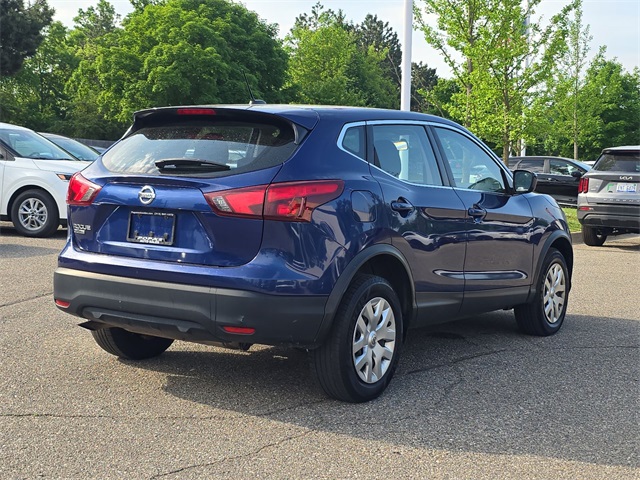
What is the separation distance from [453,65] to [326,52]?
44.6m

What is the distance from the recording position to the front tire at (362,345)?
15.1 ft

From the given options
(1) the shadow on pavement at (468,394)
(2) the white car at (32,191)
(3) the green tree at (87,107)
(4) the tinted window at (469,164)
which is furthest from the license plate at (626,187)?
(3) the green tree at (87,107)

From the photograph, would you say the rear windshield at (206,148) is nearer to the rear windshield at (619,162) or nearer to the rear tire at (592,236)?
the rear windshield at (619,162)

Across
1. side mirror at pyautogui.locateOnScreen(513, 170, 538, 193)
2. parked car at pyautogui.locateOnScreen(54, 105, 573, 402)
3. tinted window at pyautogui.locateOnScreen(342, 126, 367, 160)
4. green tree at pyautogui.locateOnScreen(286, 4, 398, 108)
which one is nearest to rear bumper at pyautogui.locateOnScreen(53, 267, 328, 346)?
parked car at pyautogui.locateOnScreen(54, 105, 573, 402)

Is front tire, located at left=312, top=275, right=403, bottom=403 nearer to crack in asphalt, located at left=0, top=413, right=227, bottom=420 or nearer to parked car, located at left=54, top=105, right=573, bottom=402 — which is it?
parked car, located at left=54, top=105, right=573, bottom=402

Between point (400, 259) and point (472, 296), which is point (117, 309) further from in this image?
point (472, 296)

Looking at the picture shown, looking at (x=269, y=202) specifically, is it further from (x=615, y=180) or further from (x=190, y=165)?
(x=615, y=180)

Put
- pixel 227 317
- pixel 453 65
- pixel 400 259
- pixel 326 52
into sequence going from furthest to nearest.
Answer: pixel 326 52 → pixel 453 65 → pixel 400 259 → pixel 227 317

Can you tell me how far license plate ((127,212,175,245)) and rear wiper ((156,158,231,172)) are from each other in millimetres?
293

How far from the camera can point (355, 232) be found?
4.64m

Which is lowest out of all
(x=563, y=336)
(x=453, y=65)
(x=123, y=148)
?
(x=563, y=336)

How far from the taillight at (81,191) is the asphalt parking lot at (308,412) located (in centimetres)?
111

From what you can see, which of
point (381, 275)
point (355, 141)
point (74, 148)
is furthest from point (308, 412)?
point (74, 148)

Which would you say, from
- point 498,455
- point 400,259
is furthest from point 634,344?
point 498,455
